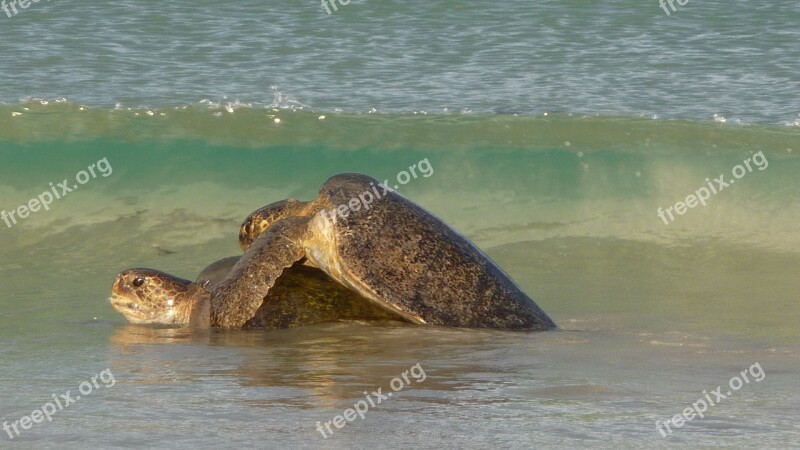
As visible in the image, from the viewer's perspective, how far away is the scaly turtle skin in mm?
5797

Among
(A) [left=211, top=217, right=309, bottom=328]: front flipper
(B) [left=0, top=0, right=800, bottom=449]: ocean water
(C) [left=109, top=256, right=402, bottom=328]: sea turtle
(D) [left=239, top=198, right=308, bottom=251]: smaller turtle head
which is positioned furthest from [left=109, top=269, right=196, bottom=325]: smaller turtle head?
(D) [left=239, top=198, right=308, bottom=251]: smaller turtle head

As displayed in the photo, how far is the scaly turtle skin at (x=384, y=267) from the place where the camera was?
5.80 meters

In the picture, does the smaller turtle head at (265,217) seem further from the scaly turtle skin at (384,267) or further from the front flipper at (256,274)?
the front flipper at (256,274)

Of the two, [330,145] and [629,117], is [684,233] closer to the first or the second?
[629,117]

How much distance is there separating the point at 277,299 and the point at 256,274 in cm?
28

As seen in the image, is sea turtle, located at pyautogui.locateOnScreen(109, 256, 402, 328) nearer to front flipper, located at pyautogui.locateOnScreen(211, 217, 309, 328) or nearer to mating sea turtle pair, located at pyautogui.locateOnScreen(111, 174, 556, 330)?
mating sea turtle pair, located at pyautogui.locateOnScreen(111, 174, 556, 330)

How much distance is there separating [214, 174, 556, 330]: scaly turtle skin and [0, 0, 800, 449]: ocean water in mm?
155

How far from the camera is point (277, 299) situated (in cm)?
606

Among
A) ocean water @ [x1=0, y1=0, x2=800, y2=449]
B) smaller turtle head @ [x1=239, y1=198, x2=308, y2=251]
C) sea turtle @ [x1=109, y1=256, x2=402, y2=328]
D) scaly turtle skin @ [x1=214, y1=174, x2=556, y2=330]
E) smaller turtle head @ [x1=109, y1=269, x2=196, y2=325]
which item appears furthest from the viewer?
smaller turtle head @ [x1=239, y1=198, x2=308, y2=251]

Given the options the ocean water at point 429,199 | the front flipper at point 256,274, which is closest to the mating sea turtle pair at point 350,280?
the front flipper at point 256,274

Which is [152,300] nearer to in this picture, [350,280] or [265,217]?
[265,217]

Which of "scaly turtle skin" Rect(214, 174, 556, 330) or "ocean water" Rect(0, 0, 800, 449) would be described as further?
"scaly turtle skin" Rect(214, 174, 556, 330)

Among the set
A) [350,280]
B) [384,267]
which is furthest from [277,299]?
[384,267]

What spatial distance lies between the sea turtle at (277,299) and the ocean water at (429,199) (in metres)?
0.18
